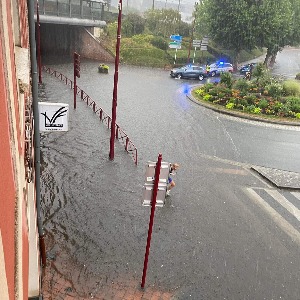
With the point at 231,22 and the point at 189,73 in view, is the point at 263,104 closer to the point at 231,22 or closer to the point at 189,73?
the point at 189,73

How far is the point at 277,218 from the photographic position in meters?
10.3

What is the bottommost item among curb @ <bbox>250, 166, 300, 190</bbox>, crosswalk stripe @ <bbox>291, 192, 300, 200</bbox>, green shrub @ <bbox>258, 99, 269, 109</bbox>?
crosswalk stripe @ <bbox>291, 192, 300, 200</bbox>

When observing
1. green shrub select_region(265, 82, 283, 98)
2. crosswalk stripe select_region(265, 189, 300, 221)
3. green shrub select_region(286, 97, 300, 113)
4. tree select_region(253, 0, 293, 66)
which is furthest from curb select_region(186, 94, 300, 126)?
tree select_region(253, 0, 293, 66)

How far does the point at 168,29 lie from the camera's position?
5009 centimetres

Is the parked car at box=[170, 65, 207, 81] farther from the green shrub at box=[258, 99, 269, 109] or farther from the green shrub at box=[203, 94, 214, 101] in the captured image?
the green shrub at box=[258, 99, 269, 109]

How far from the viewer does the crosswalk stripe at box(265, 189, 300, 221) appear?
10646 mm

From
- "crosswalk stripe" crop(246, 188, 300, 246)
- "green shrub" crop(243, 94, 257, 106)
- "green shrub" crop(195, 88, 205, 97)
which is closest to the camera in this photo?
"crosswalk stripe" crop(246, 188, 300, 246)

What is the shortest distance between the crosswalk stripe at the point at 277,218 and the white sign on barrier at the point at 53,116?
6.44m

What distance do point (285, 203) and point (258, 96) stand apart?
1389cm

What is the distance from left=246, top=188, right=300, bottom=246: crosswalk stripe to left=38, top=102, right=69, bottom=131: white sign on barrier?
644cm

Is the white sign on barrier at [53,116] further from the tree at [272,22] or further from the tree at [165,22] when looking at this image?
the tree at [165,22]

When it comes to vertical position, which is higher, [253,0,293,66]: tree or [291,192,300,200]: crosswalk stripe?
[253,0,293,66]: tree

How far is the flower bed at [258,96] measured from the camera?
2102cm

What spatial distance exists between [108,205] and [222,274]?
3.76 meters
